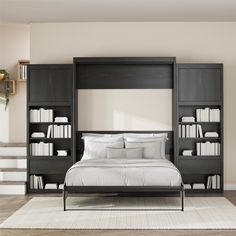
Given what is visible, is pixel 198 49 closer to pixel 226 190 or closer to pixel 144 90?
pixel 144 90

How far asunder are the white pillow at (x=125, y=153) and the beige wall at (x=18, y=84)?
9.04 ft

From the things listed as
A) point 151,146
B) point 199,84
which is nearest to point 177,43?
point 199,84

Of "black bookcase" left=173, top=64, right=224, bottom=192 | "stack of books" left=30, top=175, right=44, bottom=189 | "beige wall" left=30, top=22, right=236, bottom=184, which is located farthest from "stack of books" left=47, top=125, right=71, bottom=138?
"black bookcase" left=173, top=64, right=224, bottom=192

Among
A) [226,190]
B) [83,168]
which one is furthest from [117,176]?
[226,190]

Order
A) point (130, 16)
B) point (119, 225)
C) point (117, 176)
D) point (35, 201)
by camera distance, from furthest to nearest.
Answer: point (130, 16) → point (35, 201) → point (117, 176) → point (119, 225)

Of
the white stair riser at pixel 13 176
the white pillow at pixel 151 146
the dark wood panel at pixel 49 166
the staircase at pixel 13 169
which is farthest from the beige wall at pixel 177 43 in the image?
the white stair riser at pixel 13 176

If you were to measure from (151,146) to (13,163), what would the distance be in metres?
2.46

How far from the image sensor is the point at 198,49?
8195mm

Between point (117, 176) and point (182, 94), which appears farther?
point (182, 94)

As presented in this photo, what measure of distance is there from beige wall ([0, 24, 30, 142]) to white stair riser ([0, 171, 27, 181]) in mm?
1622

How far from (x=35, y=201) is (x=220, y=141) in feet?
10.1

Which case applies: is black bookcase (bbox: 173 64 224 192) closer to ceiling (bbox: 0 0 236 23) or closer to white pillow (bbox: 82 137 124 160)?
ceiling (bbox: 0 0 236 23)

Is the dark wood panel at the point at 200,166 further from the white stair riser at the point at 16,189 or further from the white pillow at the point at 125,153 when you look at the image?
the white stair riser at the point at 16,189

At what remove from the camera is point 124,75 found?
8234mm
